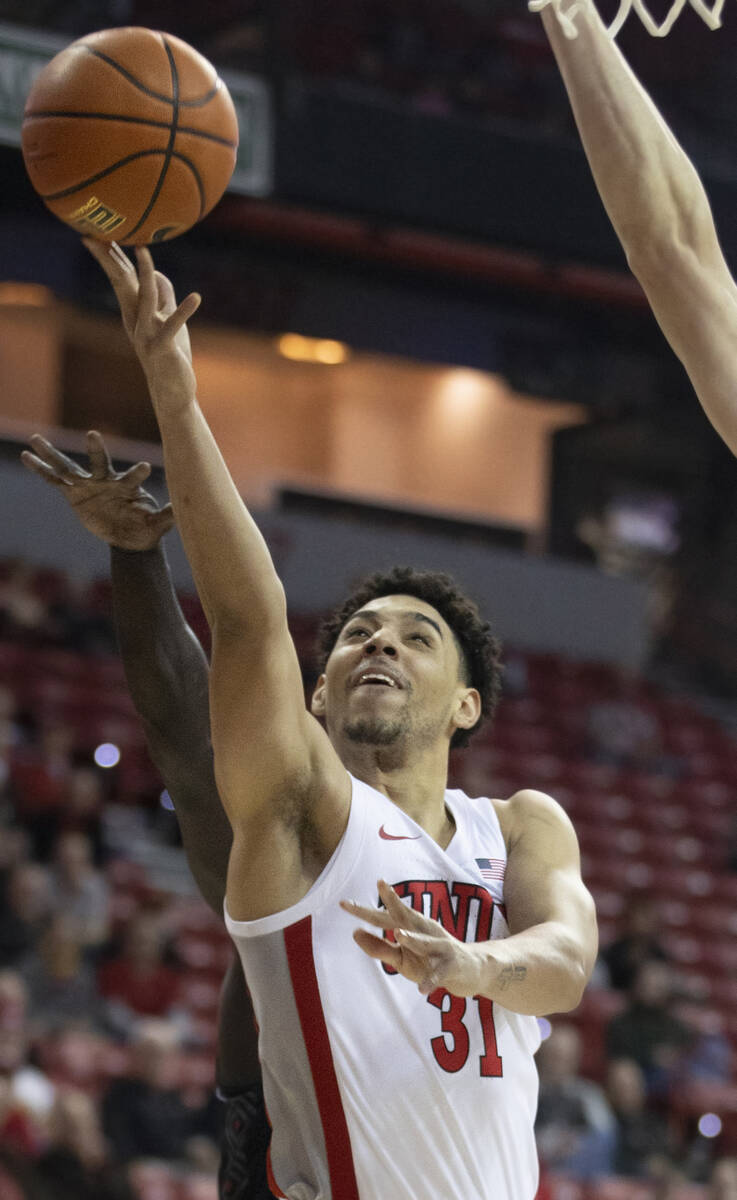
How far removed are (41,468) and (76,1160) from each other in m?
3.48

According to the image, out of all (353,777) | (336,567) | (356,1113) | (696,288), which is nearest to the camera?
(696,288)

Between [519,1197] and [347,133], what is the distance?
1097 cm

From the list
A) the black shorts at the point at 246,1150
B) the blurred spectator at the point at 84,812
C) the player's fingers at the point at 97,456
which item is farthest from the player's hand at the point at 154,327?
the blurred spectator at the point at 84,812

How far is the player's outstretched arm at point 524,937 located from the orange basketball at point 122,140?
143 centimetres

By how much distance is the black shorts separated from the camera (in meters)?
3.32

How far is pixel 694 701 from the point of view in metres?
15.1

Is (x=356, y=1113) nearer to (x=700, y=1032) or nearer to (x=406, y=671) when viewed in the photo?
(x=406, y=671)

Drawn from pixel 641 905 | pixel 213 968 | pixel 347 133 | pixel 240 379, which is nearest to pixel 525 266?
pixel 347 133

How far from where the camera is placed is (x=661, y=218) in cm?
229

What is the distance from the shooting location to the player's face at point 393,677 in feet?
9.93

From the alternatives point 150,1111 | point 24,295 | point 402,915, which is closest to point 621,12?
point 402,915

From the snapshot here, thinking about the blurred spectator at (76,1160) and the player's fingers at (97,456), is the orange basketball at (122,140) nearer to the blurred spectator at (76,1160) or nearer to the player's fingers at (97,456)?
the player's fingers at (97,456)

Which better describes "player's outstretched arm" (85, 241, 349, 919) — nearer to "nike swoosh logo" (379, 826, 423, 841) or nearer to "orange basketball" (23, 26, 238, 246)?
"nike swoosh logo" (379, 826, 423, 841)

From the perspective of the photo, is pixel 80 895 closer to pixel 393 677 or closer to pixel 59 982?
pixel 59 982
